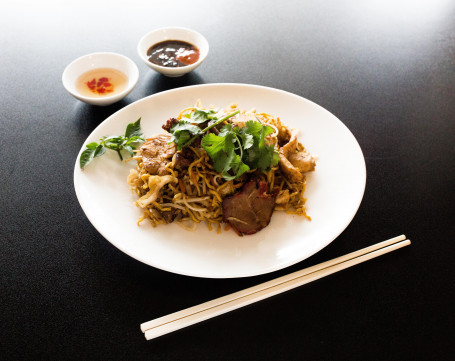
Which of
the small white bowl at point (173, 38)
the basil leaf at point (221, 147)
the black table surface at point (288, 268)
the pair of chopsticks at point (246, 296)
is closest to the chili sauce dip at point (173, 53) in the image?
the small white bowl at point (173, 38)

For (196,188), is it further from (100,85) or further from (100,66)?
(100,66)

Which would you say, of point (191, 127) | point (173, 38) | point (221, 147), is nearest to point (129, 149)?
point (191, 127)

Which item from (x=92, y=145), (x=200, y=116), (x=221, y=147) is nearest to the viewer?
(x=221, y=147)

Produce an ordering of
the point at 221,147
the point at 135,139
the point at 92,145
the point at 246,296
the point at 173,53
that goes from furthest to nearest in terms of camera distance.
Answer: the point at 173,53, the point at 135,139, the point at 92,145, the point at 221,147, the point at 246,296

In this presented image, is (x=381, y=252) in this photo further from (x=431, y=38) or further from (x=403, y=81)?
(x=431, y=38)

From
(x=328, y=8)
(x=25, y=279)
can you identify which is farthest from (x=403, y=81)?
(x=25, y=279)

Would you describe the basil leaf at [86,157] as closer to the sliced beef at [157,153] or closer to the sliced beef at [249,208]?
the sliced beef at [157,153]
